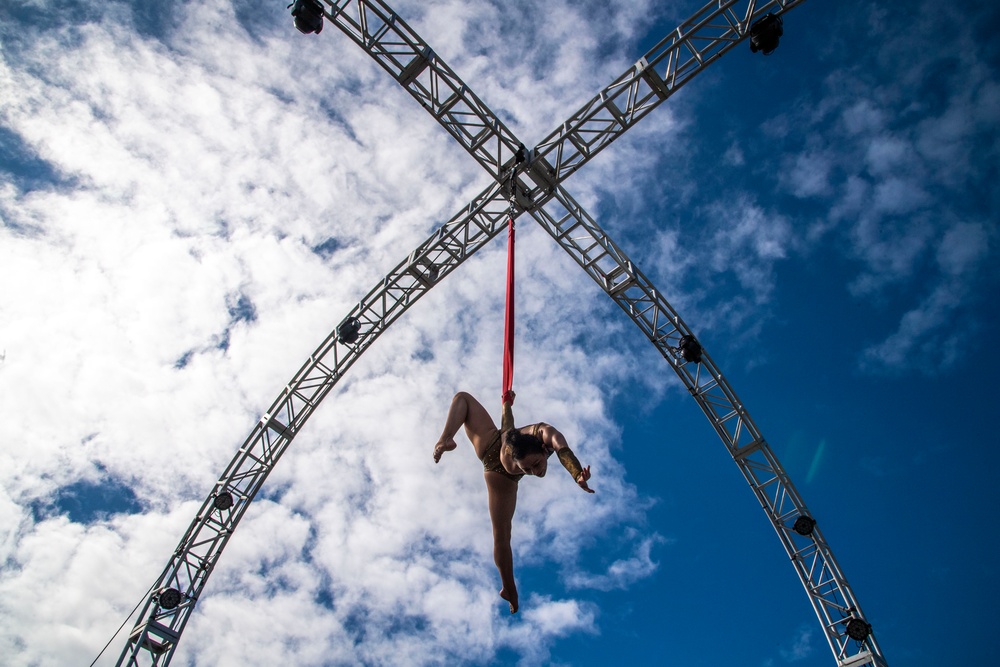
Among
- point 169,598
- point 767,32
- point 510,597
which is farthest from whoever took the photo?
point 169,598

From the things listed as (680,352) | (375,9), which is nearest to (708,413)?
(680,352)

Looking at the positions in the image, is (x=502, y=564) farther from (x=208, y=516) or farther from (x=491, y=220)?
(x=208, y=516)

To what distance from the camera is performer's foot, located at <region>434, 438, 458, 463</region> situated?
6055 mm

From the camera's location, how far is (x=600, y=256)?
9828mm

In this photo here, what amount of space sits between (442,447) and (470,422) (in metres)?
0.46

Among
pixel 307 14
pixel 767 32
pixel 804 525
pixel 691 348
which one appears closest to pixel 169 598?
pixel 307 14

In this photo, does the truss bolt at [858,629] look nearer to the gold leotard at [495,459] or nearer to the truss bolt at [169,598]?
the gold leotard at [495,459]

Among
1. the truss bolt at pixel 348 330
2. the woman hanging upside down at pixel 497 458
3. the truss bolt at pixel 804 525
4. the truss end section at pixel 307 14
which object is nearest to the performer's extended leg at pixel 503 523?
the woman hanging upside down at pixel 497 458

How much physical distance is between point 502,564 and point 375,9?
6.12 metres

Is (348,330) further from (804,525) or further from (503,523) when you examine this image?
(804,525)

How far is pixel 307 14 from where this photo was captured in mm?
8297

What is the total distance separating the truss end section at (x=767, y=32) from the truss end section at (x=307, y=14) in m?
4.80

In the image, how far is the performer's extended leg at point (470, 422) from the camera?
20.5 feet

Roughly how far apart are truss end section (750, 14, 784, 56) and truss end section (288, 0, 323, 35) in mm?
4799
